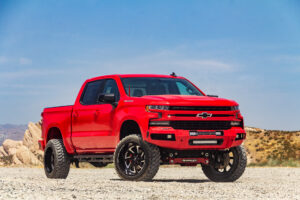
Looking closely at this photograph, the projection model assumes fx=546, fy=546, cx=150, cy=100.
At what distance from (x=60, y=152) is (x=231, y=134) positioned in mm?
4518

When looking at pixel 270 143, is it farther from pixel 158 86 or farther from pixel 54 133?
pixel 158 86

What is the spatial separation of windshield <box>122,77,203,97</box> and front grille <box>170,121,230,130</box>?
4.69 ft

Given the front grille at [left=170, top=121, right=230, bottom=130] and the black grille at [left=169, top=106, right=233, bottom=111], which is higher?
the black grille at [left=169, top=106, right=233, bottom=111]

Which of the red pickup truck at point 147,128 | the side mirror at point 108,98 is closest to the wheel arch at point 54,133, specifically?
the red pickup truck at point 147,128

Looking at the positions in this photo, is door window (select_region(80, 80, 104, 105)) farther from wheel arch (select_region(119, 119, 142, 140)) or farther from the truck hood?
the truck hood

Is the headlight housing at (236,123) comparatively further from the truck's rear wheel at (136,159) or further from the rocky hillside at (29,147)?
the rocky hillside at (29,147)

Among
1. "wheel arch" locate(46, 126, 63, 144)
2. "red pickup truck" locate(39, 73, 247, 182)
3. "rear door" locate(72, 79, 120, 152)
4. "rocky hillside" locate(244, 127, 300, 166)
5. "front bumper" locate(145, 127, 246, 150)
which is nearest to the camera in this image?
"front bumper" locate(145, 127, 246, 150)

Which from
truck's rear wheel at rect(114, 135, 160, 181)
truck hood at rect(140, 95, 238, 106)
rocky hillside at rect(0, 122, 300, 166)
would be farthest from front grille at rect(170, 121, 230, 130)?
rocky hillside at rect(0, 122, 300, 166)

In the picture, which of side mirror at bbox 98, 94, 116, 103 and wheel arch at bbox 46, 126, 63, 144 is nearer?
side mirror at bbox 98, 94, 116, 103

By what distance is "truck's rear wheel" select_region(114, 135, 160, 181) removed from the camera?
10953 mm

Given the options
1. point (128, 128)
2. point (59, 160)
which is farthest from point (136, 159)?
point (59, 160)

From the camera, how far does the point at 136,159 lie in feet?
37.1

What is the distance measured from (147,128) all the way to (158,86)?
1890mm

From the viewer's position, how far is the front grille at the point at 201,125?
36.1ft
